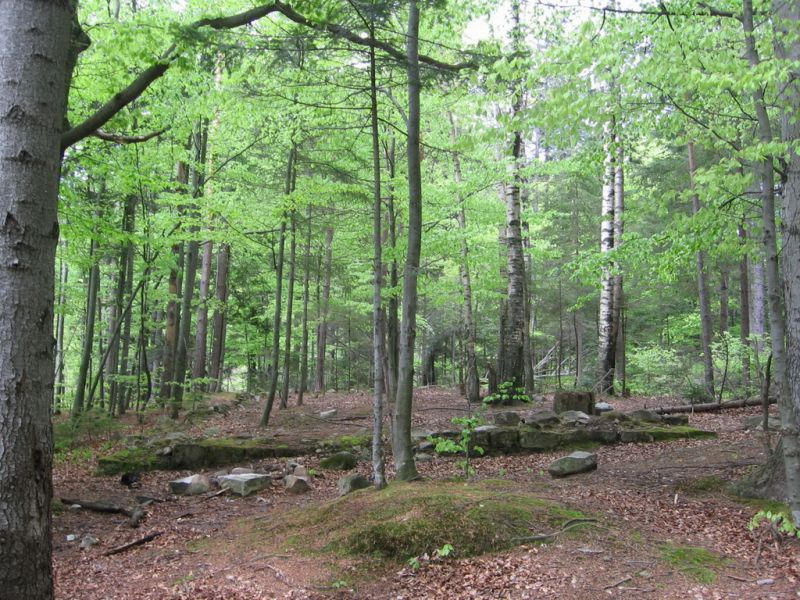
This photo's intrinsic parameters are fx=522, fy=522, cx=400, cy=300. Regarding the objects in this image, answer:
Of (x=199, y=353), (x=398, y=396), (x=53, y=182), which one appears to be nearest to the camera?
(x=53, y=182)

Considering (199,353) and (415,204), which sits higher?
(415,204)

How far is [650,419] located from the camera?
968 centimetres

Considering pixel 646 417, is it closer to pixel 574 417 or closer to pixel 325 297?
pixel 574 417

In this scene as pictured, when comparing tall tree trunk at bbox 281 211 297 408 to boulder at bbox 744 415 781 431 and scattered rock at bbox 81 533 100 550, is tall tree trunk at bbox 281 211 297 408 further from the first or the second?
boulder at bbox 744 415 781 431

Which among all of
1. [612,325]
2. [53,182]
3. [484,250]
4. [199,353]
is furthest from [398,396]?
[199,353]

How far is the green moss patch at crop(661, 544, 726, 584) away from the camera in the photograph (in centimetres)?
366

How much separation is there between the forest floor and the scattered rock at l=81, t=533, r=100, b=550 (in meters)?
0.08

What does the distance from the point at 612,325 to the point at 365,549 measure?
37.9 ft

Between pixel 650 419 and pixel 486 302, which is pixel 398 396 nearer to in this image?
pixel 650 419

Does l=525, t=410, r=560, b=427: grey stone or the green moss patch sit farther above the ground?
l=525, t=410, r=560, b=427: grey stone

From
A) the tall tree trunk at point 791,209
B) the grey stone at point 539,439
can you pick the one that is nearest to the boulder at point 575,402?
the grey stone at point 539,439

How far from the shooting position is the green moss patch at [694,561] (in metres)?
3.66

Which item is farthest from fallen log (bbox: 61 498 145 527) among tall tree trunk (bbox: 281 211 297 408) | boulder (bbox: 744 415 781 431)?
boulder (bbox: 744 415 781 431)

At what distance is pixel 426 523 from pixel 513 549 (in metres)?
0.74
